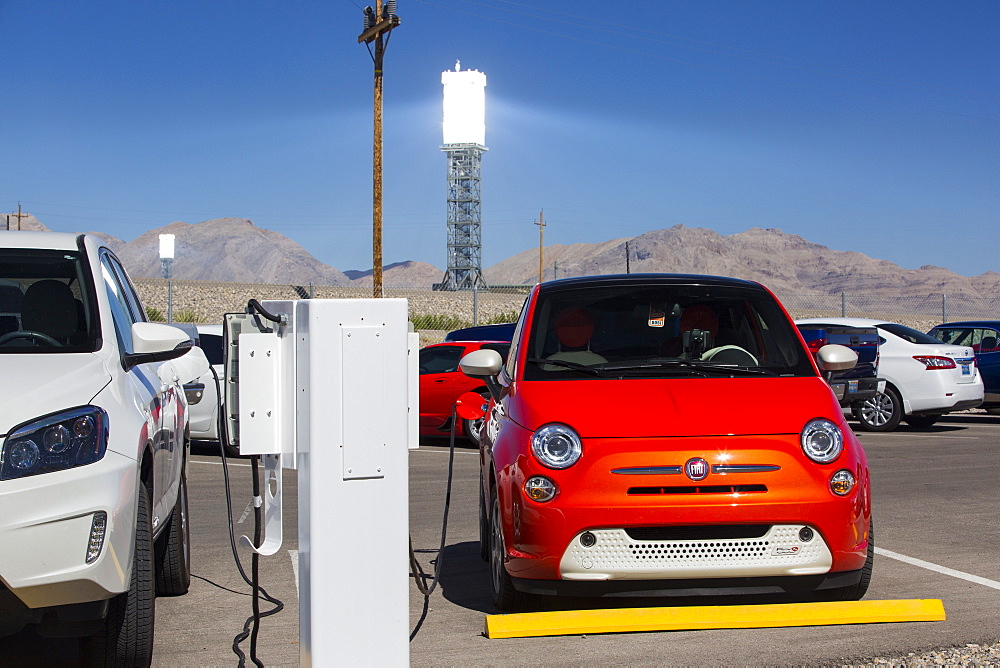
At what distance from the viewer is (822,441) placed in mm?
5277

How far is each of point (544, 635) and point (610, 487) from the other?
0.76 meters

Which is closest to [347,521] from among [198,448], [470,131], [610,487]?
[610,487]

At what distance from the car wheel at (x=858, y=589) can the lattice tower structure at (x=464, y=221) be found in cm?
10857

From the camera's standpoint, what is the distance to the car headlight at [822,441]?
5215 mm

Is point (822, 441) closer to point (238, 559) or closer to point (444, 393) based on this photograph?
point (238, 559)

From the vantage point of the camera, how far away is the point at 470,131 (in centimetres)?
8681

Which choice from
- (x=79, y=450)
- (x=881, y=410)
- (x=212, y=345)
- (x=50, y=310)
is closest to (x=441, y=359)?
(x=212, y=345)

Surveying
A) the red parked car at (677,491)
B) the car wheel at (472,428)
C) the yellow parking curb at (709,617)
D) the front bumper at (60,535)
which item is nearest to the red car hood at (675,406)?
the red parked car at (677,491)

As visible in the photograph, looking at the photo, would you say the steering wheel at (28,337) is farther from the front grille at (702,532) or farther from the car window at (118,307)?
the front grille at (702,532)

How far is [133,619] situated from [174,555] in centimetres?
158

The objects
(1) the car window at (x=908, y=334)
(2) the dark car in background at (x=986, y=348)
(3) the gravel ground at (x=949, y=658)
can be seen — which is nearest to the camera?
(3) the gravel ground at (x=949, y=658)

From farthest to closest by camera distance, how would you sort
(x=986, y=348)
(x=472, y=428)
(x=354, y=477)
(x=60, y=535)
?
(x=986, y=348) → (x=472, y=428) → (x=60, y=535) → (x=354, y=477)

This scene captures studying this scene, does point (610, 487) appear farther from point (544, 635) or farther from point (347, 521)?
point (347, 521)

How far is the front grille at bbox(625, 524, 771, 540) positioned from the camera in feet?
16.6
